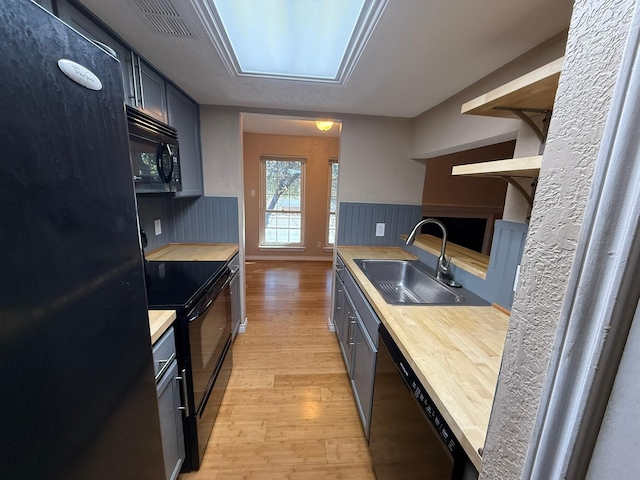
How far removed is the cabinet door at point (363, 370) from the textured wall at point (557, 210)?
1.00 metres

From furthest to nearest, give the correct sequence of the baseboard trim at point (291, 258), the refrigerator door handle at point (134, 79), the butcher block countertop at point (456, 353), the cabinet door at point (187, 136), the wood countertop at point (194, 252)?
the baseboard trim at point (291, 258) → the wood countertop at point (194, 252) → the cabinet door at point (187, 136) → the refrigerator door handle at point (134, 79) → the butcher block countertop at point (456, 353)

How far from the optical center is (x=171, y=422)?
3.98 ft

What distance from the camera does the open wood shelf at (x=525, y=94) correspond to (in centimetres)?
79

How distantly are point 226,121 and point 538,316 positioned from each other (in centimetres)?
259

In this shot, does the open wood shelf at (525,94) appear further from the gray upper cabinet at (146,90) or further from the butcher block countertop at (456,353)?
the gray upper cabinet at (146,90)

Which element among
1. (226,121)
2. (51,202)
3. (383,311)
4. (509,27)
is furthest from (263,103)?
(51,202)

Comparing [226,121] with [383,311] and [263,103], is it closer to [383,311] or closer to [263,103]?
[263,103]

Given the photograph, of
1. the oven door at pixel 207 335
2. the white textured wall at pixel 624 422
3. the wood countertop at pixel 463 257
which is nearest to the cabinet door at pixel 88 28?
the oven door at pixel 207 335

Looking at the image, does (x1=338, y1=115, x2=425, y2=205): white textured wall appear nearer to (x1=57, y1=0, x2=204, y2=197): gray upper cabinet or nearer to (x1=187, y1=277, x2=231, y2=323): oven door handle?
(x1=57, y1=0, x2=204, y2=197): gray upper cabinet

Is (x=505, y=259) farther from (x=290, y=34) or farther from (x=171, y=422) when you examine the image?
(x=171, y=422)

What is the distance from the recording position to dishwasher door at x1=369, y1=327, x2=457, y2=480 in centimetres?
80

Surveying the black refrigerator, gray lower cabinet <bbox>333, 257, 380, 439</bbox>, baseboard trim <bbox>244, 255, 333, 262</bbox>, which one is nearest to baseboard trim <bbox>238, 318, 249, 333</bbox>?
gray lower cabinet <bbox>333, 257, 380, 439</bbox>

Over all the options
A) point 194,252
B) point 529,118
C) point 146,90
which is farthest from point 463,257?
point 146,90

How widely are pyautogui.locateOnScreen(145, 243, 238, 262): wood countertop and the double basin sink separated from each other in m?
1.13
